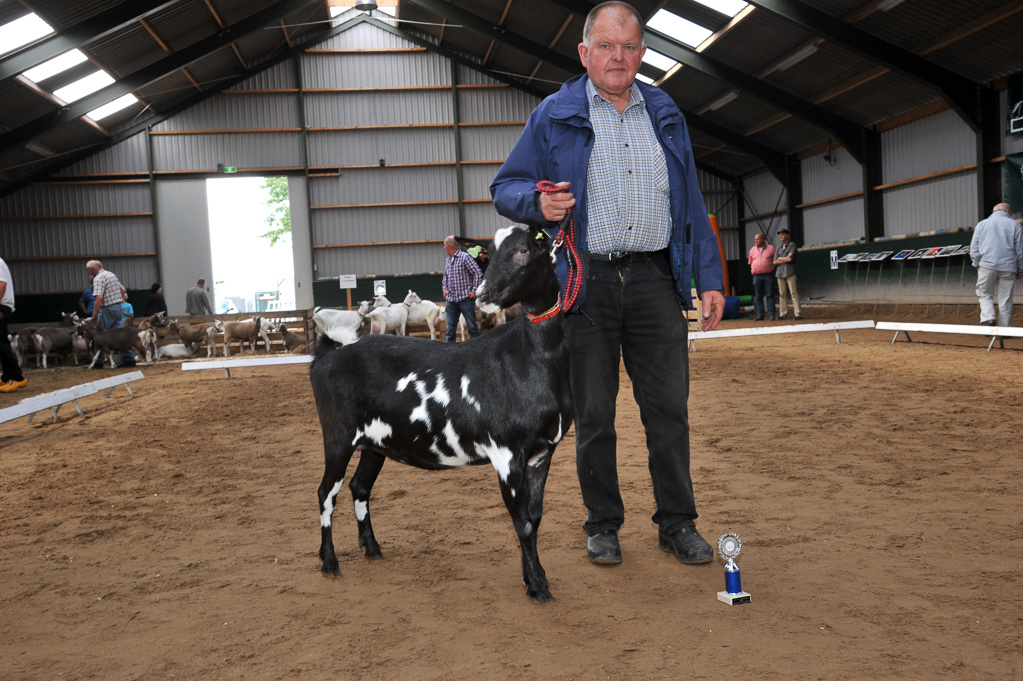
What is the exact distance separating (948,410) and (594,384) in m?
4.36

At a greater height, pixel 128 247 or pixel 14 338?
pixel 128 247

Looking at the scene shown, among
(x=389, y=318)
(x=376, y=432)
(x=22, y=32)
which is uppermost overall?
(x=22, y=32)

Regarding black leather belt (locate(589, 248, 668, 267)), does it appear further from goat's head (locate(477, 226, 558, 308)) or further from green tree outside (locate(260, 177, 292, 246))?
green tree outside (locate(260, 177, 292, 246))

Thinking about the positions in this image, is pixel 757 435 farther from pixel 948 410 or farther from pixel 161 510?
pixel 161 510

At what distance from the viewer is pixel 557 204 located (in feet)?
8.82

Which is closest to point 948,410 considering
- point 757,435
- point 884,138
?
point 757,435

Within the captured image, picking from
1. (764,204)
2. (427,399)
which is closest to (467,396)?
(427,399)

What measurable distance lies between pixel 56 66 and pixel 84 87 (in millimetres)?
1628

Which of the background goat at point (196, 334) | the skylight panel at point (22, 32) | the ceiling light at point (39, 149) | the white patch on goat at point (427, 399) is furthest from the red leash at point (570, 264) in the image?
the ceiling light at point (39, 149)

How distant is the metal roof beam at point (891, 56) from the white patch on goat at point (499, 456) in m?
12.9

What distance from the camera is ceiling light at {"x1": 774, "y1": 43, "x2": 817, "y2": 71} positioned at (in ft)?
49.4

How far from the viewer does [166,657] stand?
246 cm

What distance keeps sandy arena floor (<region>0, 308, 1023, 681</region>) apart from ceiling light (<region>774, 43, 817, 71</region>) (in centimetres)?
1078

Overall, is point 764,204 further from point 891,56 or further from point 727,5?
point 727,5
